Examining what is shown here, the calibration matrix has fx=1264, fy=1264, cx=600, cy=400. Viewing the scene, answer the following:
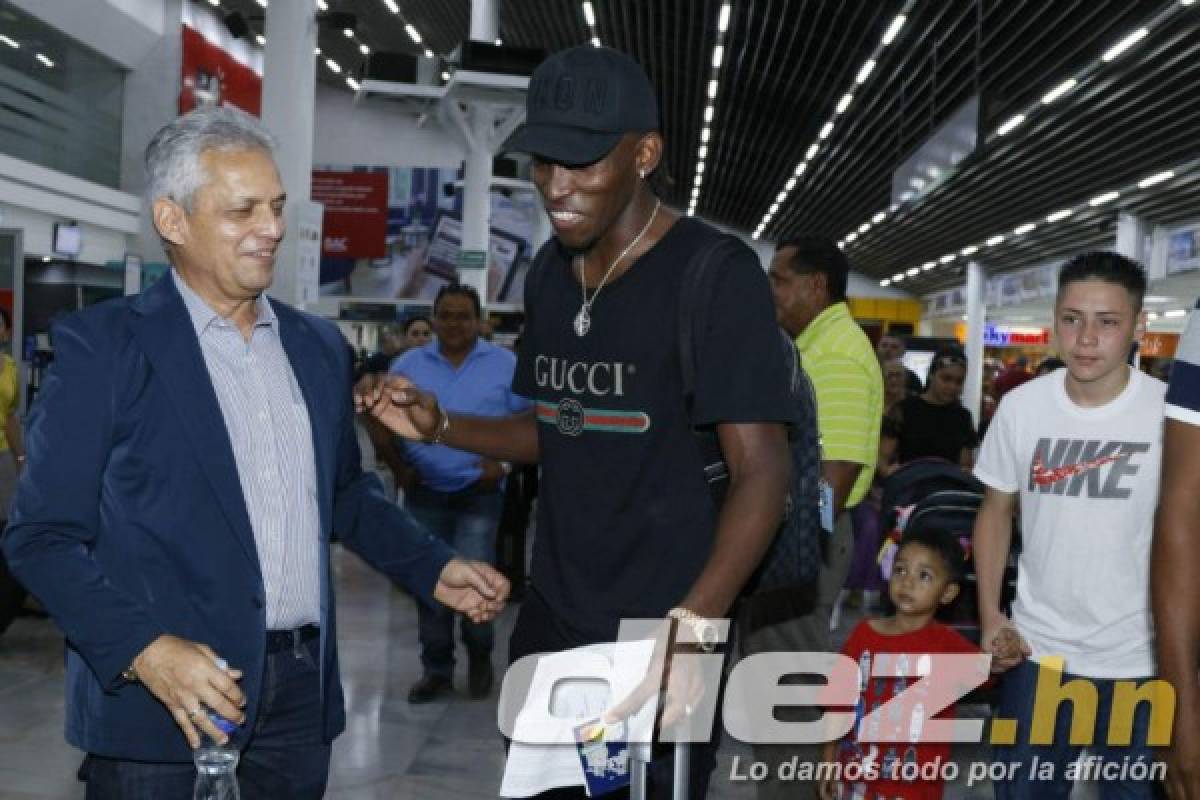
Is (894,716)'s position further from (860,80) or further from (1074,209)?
(1074,209)

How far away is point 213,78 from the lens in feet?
80.6

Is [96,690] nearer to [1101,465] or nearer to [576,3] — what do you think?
[1101,465]

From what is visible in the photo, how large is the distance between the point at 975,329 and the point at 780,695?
38.0 meters

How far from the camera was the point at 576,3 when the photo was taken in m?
21.9

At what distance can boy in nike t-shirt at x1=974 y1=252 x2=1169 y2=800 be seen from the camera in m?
3.07

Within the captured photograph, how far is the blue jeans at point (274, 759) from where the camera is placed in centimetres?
214

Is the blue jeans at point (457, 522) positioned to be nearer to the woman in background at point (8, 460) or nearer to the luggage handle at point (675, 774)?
the woman in background at point (8, 460)

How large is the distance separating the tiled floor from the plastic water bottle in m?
2.79

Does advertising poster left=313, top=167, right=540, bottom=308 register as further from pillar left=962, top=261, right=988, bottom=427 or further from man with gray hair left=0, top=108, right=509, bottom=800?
man with gray hair left=0, top=108, right=509, bottom=800

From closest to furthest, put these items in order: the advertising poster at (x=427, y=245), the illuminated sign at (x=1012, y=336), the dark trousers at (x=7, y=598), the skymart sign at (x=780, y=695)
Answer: the skymart sign at (x=780, y=695)
the dark trousers at (x=7, y=598)
the advertising poster at (x=427, y=245)
the illuminated sign at (x=1012, y=336)

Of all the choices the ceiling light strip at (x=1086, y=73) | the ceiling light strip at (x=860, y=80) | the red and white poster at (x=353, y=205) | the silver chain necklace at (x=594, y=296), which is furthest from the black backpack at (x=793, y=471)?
the red and white poster at (x=353, y=205)

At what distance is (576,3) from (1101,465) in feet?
66.0

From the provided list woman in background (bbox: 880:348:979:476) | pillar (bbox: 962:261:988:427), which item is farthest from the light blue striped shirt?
pillar (bbox: 962:261:988:427)

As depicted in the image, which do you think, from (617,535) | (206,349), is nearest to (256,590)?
(206,349)
